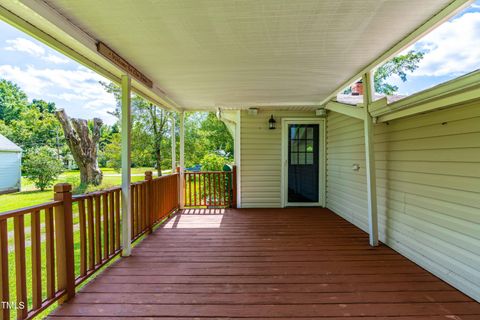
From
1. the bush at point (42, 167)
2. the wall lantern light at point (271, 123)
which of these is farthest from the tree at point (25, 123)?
the wall lantern light at point (271, 123)

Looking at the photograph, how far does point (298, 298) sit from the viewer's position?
2045mm

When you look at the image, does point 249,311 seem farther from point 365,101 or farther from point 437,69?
point 365,101

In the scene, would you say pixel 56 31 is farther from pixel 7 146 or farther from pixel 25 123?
pixel 25 123

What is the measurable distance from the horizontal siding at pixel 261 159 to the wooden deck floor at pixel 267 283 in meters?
1.87

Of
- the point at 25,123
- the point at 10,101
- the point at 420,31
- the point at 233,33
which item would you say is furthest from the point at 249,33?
the point at 10,101

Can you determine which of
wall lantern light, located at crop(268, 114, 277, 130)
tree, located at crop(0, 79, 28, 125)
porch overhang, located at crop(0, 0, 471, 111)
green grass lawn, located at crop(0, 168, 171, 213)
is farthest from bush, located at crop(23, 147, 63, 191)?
wall lantern light, located at crop(268, 114, 277, 130)

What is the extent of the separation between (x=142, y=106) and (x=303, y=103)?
669 cm

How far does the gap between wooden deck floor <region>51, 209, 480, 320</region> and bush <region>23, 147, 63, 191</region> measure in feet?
16.6

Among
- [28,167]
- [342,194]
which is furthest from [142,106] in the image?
[342,194]

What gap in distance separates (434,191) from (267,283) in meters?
1.92

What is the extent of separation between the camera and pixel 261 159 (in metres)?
5.44

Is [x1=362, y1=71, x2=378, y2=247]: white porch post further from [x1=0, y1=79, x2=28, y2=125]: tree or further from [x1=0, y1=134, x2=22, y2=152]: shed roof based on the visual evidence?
[x1=0, y1=79, x2=28, y2=125]: tree

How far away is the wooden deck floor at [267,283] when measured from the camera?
1884 millimetres

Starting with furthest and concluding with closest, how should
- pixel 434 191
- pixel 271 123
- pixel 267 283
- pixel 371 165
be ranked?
pixel 271 123 < pixel 371 165 < pixel 434 191 < pixel 267 283
